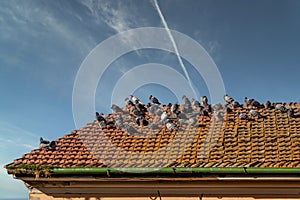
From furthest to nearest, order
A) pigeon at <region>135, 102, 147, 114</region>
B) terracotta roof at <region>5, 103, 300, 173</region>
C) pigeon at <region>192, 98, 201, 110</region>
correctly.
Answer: pigeon at <region>135, 102, 147, 114</region>, pigeon at <region>192, 98, 201, 110</region>, terracotta roof at <region>5, 103, 300, 173</region>

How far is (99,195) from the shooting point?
319 inches

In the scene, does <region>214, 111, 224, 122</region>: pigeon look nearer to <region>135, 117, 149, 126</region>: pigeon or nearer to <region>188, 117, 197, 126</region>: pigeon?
<region>188, 117, 197, 126</region>: pigeon

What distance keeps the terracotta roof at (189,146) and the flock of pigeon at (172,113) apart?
15 centimetres

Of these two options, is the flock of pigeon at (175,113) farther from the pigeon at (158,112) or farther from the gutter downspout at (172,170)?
the gutter downspout at (172,170)

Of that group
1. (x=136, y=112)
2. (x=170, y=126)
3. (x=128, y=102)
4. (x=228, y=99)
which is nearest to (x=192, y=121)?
(x=170, y=126)

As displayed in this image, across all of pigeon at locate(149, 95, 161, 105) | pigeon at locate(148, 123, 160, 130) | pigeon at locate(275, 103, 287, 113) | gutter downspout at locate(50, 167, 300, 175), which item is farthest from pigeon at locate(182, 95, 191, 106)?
gutter downspout at locate(50, 167, 300, 175)

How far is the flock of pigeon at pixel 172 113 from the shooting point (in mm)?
9805

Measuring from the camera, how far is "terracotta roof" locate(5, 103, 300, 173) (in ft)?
25.5

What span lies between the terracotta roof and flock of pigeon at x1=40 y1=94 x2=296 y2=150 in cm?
15

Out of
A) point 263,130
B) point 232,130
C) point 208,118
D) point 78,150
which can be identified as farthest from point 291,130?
point 78,150


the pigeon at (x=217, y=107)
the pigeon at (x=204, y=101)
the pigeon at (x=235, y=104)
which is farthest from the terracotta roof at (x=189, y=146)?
the pigeon at (x=204, y=101)

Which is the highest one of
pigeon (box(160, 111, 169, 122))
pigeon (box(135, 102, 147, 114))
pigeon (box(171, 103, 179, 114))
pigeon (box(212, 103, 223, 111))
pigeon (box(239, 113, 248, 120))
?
pigeon (box(135, 102, 147, 114))

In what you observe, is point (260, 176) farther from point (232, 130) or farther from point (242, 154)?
point (232, 130)

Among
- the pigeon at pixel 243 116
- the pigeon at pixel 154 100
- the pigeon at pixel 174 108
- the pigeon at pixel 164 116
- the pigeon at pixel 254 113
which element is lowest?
the pigeon at pixel 243 116
